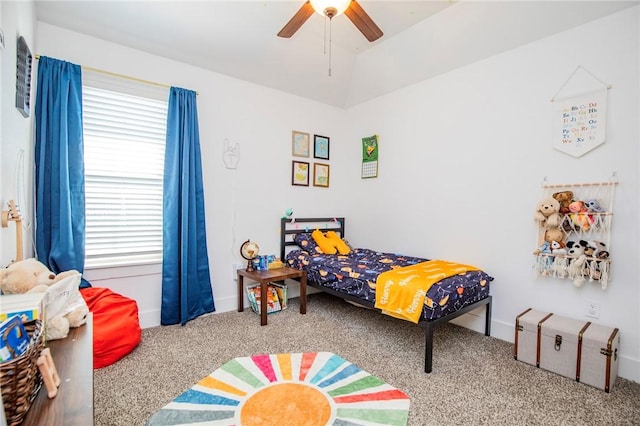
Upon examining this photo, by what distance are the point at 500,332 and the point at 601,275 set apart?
0.94m

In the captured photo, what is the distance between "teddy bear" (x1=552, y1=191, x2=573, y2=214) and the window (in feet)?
11.4

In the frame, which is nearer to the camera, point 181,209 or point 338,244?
point 181,209

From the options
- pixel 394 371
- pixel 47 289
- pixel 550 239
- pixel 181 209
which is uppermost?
pixel 181 209

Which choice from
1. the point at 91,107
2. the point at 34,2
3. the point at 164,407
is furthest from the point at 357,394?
the point at 34,2

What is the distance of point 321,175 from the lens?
4219 millimetres

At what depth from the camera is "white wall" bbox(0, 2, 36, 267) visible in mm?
1470

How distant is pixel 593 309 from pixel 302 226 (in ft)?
9.45

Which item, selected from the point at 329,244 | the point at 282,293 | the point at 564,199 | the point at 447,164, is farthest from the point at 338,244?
the point at 564,199

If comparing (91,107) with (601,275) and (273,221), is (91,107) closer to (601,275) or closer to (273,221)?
(273,221)

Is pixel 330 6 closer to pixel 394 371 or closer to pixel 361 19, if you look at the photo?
pixel 361 19

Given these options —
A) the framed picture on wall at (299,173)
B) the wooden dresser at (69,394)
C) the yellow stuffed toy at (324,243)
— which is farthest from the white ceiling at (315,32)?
the wooden dresser at (69,394)

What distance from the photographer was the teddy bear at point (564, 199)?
2.42 meters

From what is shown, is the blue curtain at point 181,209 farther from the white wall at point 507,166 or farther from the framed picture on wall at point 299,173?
the white wall at point 507,166

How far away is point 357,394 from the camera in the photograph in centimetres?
197
